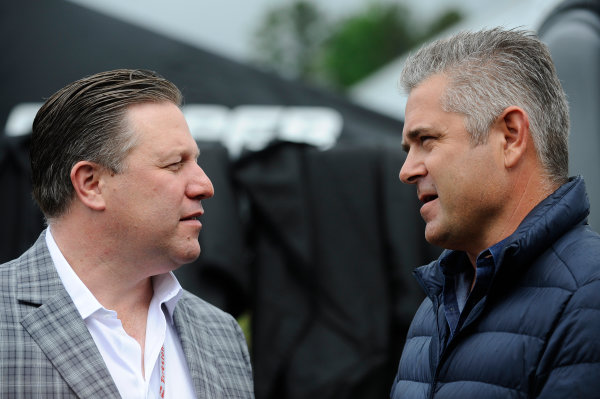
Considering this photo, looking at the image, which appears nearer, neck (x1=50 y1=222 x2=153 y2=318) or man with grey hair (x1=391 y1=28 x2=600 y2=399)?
man with grey hair (x1=391 y1=28 x2=600 y2=399)

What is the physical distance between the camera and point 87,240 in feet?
7.87

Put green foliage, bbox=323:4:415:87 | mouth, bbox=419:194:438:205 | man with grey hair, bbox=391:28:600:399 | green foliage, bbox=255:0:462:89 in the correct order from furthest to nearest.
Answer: green foliage, bbox=255:0:462:89
green foliage, bbox=323:4:415:87
mouth, bbox=419:194:438:205
man with grey hair, bbox=391:28:600:399

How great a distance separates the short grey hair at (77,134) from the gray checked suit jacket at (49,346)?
6.4 inches

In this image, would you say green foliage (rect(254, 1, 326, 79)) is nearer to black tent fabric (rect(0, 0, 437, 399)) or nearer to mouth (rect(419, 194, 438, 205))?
black tent fabric (rect(0, 0, 437, 399))

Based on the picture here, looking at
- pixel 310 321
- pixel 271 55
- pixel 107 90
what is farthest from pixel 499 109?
pixel 271 55

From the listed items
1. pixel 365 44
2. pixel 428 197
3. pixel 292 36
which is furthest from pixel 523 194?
Result: pixel 292 36

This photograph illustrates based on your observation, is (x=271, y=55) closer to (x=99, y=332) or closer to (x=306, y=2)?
(x=306, y=2)

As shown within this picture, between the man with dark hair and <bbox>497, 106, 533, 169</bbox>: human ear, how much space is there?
0.82 meters

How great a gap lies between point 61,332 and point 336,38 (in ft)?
193

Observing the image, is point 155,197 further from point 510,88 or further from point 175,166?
point 510,88

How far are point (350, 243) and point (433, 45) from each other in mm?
2036

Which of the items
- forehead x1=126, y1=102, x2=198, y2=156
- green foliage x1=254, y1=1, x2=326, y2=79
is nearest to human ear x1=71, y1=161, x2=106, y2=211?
forehead x1=126, y1=102, x2=198, y2=156

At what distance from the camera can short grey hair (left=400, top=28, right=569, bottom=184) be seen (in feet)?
7.00

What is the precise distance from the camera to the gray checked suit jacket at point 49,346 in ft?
7.06
